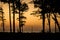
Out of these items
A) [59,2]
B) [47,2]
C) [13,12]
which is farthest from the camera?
[13,12]

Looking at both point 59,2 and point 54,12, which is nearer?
point 59,2

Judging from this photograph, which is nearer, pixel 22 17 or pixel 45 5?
pixel 45 5

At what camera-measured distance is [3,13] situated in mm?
47094

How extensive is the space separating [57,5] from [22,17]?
9721mm

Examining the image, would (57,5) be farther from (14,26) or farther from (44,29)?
(14,26)

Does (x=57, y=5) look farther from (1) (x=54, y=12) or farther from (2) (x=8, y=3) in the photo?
(2) (x=8, y=3)

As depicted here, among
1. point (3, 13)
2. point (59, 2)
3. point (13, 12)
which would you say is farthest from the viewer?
point (3, 13)

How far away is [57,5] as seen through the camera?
37.8 metres

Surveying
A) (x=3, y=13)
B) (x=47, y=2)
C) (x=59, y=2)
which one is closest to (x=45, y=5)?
(x=47, y=2)

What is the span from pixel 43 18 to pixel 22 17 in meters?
7.06
